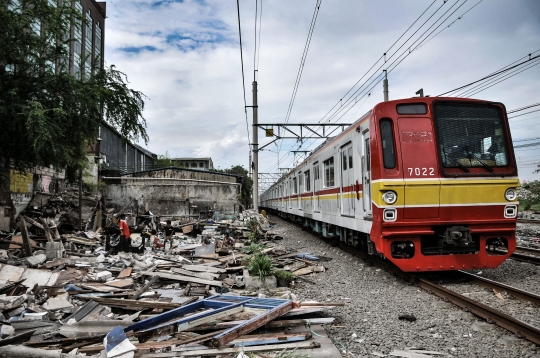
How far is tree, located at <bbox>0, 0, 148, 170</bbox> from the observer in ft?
31.9

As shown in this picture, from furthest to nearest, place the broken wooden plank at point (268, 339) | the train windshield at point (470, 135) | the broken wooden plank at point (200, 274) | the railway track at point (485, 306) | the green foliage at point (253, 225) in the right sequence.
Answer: the green foliage at point (253, 225), the broken wooden plank at point (200, 274), the train windshield at point (470, 135), the railway track at point (485, 306), the broken wooden plank at point (268, 339)

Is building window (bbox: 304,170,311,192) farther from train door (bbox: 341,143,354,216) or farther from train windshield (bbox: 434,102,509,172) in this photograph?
train windshield (bbox: 434,102,509,172)

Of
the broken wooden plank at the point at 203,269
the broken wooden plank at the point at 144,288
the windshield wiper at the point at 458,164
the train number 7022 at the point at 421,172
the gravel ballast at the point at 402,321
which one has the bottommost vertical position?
the gravel ballast at the point at 402,321

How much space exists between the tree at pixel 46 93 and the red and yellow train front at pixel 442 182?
24.3 ft

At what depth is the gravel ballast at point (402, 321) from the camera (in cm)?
436

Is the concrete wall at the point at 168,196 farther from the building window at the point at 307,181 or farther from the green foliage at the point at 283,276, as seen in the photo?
the green foliage at the point at 283,276

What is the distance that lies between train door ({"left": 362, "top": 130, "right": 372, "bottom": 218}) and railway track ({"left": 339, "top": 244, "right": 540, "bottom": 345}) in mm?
1370

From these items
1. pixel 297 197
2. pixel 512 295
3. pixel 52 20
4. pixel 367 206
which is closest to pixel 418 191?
pixel 367 206

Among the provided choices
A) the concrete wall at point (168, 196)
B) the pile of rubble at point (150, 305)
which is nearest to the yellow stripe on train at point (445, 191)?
the pile of rubble at point (150, 305)

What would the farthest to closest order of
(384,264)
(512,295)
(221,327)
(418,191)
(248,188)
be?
(248,188) → (384,264) → (418,191) → (512,295) → (221,327)

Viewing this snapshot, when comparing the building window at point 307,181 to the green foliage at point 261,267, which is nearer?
the green foliage at point 261,267

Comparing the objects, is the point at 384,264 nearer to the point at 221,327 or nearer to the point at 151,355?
the point at 221,327

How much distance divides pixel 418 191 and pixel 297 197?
1242 cm

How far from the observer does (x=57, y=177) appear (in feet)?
61.1
